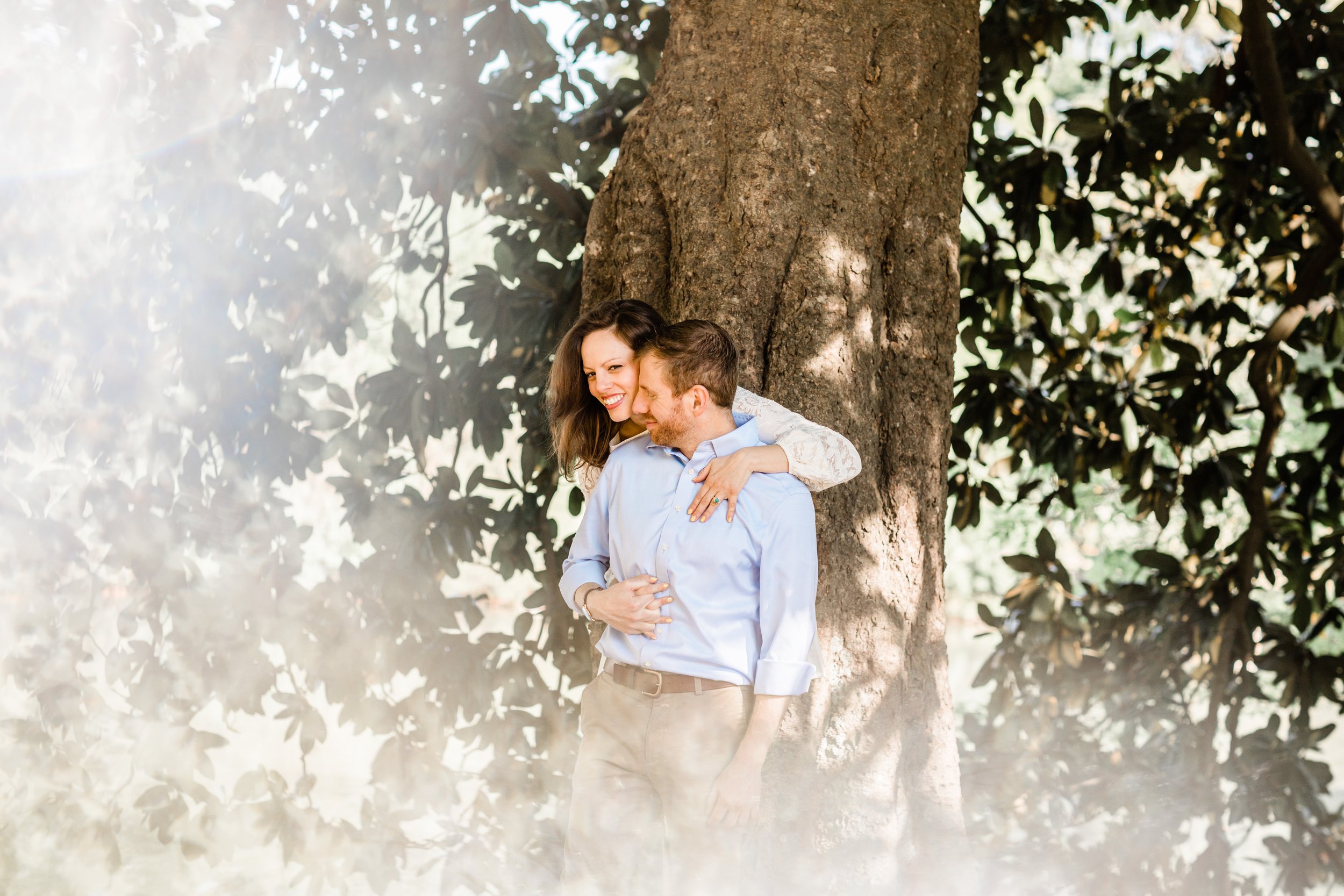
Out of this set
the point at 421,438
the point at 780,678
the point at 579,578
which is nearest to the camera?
the point at 780,678

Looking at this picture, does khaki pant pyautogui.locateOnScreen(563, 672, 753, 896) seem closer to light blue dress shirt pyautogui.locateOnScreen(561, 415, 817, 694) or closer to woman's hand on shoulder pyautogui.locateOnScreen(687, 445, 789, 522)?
light blue dress shirt pyautogui.locateOnScreen(561, 415, 817, 694)

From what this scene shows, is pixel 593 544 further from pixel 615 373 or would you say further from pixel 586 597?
pixel 615 373

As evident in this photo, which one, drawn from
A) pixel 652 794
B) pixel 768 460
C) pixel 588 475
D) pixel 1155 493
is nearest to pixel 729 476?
pixel 768 460

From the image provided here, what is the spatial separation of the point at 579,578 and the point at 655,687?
0.84 feet

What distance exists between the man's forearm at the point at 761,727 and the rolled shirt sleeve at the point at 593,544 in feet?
1.28

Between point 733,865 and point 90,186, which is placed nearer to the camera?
point 733,865

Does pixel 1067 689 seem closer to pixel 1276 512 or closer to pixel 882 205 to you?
pixel 1276 512

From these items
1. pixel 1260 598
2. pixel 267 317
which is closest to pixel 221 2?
pixel 267 317

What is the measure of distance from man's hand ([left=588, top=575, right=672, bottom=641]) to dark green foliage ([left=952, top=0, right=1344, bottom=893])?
2.08 metres

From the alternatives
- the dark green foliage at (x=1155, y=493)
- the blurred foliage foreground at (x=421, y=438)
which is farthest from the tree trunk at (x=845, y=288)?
the dark green foliage at (x=1155, y=493)

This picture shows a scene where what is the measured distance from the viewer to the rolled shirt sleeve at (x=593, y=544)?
197 cm

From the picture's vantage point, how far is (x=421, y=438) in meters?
3.06

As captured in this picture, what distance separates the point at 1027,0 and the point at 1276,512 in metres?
2.05

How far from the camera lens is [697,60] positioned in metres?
2.45
